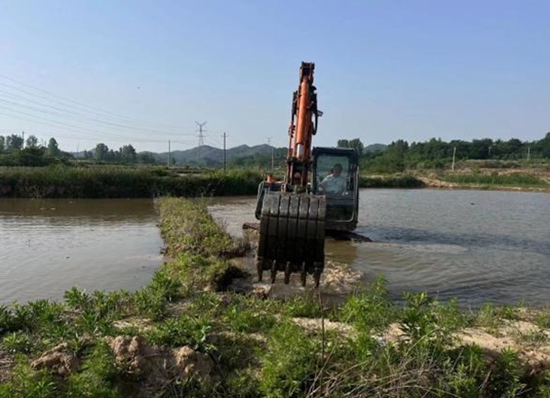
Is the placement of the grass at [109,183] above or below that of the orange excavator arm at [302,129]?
below

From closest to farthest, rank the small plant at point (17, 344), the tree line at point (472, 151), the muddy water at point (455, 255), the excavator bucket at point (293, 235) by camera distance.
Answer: the small plant at point (17, 344), the excavator bucket at point (293, 235), the muddy water at point (455, 255), the tree line at point (472, 151)

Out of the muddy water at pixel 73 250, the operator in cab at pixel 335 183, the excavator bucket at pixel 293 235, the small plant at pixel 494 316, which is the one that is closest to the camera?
the small plant at pixel 494 316

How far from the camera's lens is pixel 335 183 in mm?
13180

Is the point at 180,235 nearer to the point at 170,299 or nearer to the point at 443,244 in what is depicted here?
the point at 170,299

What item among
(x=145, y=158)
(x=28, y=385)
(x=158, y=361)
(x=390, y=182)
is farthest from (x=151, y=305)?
(x=145, y=158)

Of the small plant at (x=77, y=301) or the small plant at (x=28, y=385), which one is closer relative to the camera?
the small plant at (x=28, y=385)

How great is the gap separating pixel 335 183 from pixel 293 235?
6.60 metres

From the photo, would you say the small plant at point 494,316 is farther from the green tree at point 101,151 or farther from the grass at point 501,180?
the green tree at point 101,151

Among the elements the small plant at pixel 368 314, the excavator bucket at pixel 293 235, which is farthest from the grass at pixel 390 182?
the small plant at pixel 368 314

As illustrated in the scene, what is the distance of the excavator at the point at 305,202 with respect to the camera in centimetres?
679

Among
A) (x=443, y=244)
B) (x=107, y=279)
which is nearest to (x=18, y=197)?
(x=107, y=279)

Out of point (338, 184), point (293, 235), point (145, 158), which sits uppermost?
point (338, 184)

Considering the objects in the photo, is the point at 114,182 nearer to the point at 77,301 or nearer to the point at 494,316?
the point at 77,301

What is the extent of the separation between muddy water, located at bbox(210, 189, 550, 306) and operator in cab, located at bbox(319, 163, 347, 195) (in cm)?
157
